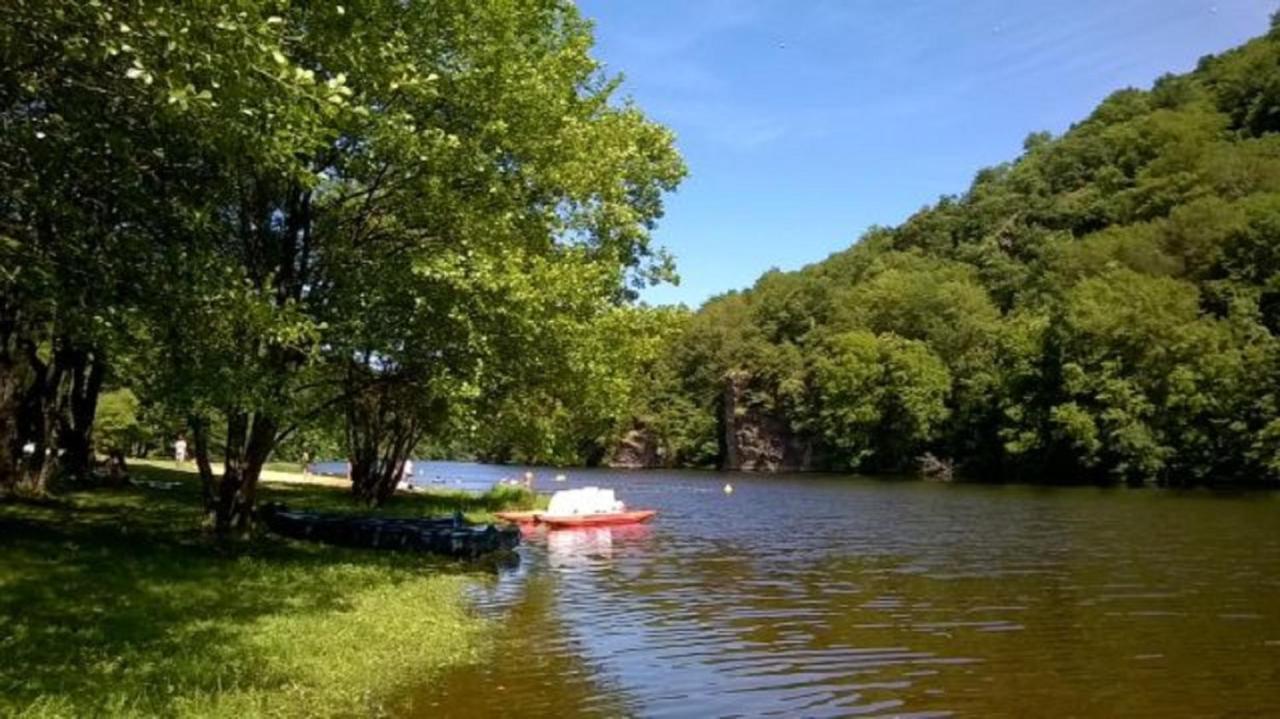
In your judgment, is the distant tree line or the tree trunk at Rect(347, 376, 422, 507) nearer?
the distant tree line

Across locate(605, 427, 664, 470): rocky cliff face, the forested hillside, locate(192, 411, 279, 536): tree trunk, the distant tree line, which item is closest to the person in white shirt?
the forested hillside

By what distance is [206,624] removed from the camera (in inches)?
600

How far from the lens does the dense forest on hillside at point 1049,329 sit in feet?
272

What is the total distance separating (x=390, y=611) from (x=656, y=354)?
1625 centimetres

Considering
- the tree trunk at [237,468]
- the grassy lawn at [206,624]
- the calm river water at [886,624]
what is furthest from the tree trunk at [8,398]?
the calm river water at [886,624]

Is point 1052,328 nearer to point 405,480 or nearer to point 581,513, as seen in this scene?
point 405,480

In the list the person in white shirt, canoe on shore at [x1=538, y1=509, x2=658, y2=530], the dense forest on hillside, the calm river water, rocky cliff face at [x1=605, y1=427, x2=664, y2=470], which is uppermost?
the dense forest on hillside

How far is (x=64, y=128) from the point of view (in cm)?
1397

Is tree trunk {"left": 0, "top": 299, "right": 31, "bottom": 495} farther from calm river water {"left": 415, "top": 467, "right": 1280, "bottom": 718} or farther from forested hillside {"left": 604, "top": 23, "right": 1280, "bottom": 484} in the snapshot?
forested hillside {"left": 604, "top": 23, "right": 1280, "bottom": 484}

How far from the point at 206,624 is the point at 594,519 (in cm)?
2784

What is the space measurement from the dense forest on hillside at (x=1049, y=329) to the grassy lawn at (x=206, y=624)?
45.4 ft

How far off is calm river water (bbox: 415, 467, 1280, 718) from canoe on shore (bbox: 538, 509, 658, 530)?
0.66m

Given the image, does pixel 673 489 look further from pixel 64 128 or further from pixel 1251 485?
pixel 64 128

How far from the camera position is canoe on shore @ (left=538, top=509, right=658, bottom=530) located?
4134 centimetres
